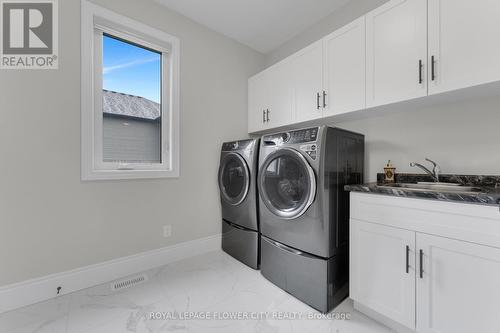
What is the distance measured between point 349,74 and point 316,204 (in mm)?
1074

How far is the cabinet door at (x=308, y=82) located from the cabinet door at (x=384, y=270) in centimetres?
108

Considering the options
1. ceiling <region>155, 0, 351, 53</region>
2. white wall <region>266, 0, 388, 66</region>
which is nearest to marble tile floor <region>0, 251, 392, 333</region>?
white wall <region>266, 0, 388, 66</region>

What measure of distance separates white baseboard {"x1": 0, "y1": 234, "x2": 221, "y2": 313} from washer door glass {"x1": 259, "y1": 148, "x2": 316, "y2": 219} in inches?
43.5

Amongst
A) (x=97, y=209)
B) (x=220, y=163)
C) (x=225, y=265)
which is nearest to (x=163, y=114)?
(x=220, y=163)

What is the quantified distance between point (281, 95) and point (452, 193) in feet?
5.52

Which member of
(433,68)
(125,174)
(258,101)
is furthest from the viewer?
(258,101)

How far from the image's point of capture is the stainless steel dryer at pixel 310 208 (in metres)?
1.46

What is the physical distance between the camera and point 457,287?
105 cm

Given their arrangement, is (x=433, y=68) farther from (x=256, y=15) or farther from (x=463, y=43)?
(x=256, y=15)

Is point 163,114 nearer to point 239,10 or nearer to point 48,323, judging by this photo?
point 239,10

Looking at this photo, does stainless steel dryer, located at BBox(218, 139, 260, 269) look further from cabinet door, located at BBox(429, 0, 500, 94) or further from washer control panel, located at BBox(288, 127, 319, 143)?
cabinet door, located at BBox(429, 0, 500, 94)

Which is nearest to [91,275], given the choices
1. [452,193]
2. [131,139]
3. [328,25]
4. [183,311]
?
[183,311]

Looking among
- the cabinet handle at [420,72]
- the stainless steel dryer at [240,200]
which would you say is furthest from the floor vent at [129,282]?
the cabinet handle at [420,72]

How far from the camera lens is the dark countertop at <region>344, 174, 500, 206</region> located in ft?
3.20
